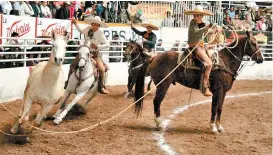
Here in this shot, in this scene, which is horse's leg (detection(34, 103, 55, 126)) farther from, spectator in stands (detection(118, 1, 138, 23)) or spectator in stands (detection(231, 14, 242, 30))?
spectator in stands (detection(231, 14, 242, 30))

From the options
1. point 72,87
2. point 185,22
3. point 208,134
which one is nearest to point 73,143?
point 72,87

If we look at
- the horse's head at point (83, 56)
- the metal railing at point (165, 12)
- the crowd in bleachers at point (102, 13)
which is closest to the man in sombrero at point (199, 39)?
the horse's head at point (83, 56)

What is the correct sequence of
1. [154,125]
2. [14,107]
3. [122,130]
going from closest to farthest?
1. [122,130]
2. [154,125]
3. [14,107]

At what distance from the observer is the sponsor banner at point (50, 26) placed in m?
14.3

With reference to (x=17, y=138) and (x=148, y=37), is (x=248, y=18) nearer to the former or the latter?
(x=148, y=37)

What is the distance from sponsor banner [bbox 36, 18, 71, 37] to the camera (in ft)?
46.9

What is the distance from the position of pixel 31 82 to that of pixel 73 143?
125 centimetres

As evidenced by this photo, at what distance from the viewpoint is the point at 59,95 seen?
323 inches

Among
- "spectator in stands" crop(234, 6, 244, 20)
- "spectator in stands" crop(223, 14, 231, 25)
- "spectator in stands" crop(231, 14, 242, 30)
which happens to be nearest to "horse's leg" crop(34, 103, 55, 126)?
"spectator in stands" crop(223, 14, 231, 25)

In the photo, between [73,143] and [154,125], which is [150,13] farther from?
[73,143]

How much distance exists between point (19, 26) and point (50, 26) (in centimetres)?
135

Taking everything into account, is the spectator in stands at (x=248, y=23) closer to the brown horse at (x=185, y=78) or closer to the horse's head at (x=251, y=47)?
the horse's head at (x=251, y=47)

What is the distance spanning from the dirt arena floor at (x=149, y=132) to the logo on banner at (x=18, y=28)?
231 centimetres

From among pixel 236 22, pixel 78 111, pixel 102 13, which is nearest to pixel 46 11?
pixel 102 13
